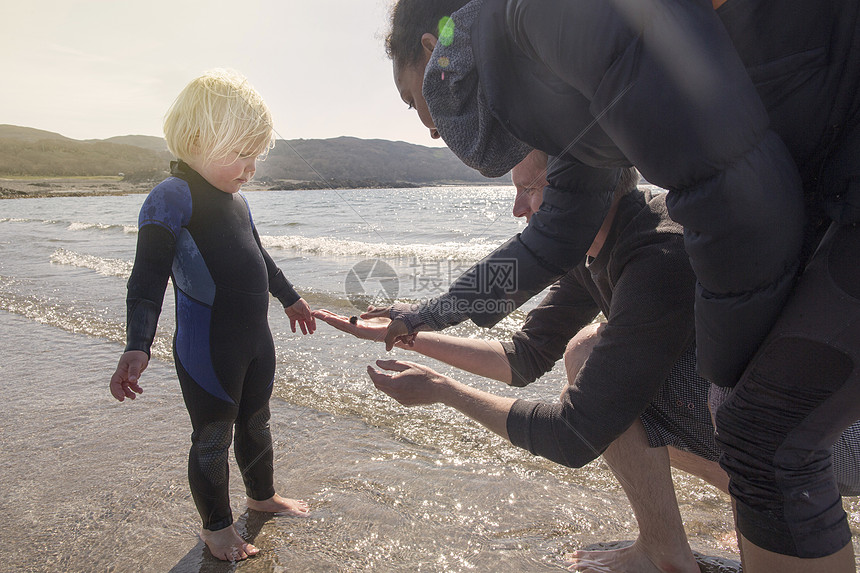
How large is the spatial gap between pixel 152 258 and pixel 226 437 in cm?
83

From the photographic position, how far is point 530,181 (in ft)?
7.25

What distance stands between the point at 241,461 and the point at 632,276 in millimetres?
1906

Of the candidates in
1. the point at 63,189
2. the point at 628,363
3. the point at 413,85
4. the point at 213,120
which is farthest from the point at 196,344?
the point at 63,189

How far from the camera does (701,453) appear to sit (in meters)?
1.99

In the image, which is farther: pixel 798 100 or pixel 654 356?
pixel 654 356

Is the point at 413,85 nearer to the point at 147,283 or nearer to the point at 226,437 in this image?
the point at 147,283

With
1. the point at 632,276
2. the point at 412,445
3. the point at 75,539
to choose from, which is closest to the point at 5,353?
the point at 75,539

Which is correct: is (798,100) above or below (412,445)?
above

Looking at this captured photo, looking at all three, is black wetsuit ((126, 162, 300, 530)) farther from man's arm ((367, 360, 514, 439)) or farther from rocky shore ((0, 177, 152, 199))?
rocky shore ((0, 177, 152, 199))

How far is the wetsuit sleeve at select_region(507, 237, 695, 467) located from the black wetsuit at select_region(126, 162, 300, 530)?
1357 millimetres

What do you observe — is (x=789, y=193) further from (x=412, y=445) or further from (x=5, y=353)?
(x=5, y=353)

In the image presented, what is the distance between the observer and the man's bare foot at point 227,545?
2.14 m

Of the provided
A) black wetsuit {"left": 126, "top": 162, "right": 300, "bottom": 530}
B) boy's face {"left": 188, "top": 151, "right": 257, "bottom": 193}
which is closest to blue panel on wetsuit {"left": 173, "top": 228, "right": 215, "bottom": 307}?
black wetsuit {"left": 126, "top": 162, "right": 300, "bottom": 530}

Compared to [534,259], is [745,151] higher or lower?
higher
